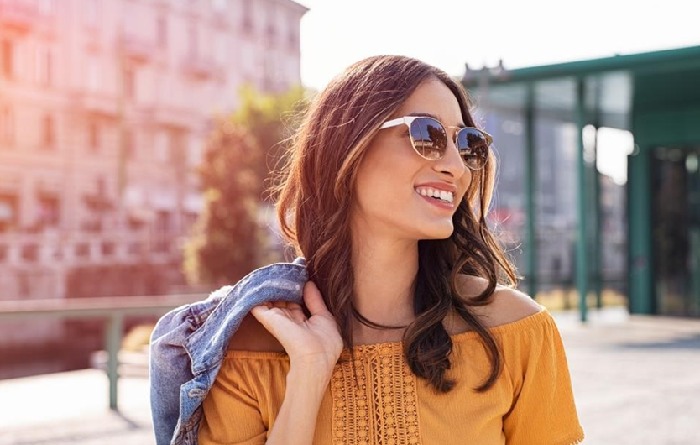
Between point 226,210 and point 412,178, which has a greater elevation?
point 226,210

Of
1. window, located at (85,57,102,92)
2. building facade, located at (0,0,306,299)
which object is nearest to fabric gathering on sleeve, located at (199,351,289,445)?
building facade, located at (0,0,306,299)

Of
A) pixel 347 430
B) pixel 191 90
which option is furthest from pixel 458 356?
pixel 191 90

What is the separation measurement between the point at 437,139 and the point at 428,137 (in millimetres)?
29

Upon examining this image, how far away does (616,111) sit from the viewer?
24172 mm

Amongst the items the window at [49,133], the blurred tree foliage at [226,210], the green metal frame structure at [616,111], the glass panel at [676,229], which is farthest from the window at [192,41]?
the glass panel at [676,229]

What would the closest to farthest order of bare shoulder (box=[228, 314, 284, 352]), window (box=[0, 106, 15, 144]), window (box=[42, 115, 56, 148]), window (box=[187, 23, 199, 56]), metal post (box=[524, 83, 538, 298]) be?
bare shoulder (box=[228, 314, 284, 352]) → metal post (box=[524, 83, 538, 298]) → window (box=[0, 106, 15, 144]) → window (box=[42, 115, 56, 148]) → window (box=[187, 23, 199, 56])

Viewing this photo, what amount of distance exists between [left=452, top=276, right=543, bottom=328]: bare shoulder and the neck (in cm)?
14

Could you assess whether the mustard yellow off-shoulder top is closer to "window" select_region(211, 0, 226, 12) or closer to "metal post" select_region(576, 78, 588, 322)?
"metal post" select_region(576, 78, 588, 322)

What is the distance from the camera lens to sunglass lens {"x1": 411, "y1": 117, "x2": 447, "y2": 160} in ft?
7.75

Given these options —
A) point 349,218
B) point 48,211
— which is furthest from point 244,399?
point 48,211

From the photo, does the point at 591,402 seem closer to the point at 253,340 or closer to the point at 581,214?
the point at 253,340

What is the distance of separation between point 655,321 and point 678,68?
230 inches

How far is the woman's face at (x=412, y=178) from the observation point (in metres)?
2.39

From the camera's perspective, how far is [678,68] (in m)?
18.5
